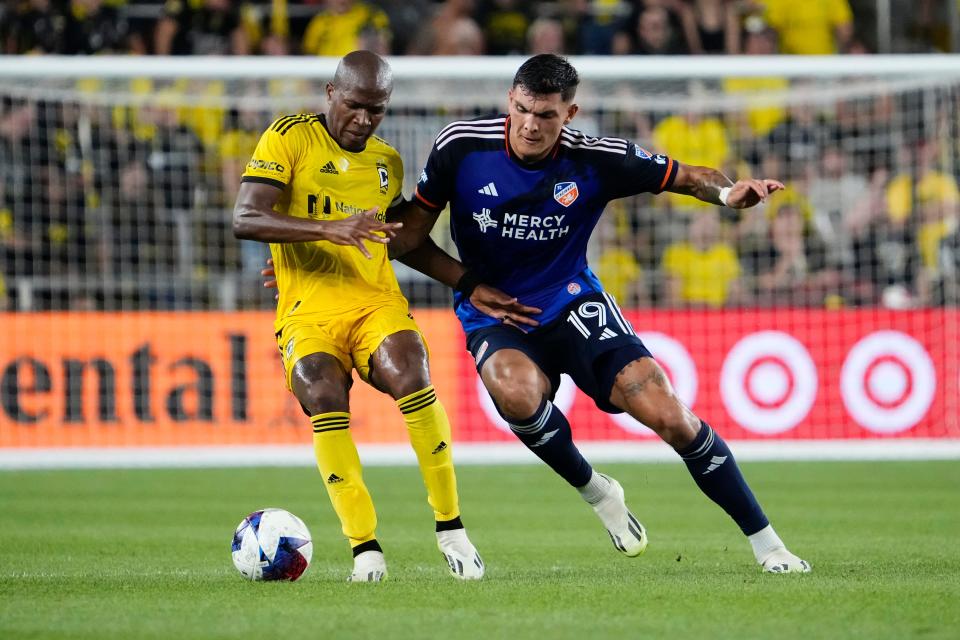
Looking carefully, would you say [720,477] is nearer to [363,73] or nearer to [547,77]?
[547,77]

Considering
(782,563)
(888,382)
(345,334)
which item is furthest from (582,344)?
(888,382)

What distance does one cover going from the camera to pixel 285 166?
21.3 ft

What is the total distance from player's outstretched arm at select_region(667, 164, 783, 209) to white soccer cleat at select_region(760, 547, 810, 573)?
1.51m

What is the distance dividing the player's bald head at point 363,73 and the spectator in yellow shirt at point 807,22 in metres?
12.1

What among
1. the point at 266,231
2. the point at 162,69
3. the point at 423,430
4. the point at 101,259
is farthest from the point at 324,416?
the point at 101,259

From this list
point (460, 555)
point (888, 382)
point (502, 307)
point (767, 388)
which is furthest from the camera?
point (767, 388)

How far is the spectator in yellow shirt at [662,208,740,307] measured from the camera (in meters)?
15.6

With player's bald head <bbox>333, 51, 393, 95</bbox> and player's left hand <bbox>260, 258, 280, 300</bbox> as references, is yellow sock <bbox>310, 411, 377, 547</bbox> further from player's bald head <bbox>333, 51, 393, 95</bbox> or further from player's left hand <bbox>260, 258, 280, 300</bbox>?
player's bald head <bbox>333, 51, 393, 95</bbox>

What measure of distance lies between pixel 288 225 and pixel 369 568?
148 cm

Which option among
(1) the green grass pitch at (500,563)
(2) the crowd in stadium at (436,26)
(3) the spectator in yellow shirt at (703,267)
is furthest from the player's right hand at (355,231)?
(2) the crowd in stadium at (436,26)

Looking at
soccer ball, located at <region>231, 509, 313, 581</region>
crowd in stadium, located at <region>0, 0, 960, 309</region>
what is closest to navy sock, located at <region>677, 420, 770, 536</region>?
soccer ball, located at <region>231, 509, 313, 581</region>

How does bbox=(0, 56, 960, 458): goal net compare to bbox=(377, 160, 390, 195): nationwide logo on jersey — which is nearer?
bbox=(377, 160, 390, 195): nationwide logo on jersey

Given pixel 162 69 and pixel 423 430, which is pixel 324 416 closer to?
pixel 423 430

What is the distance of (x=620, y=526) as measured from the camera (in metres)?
6.89
